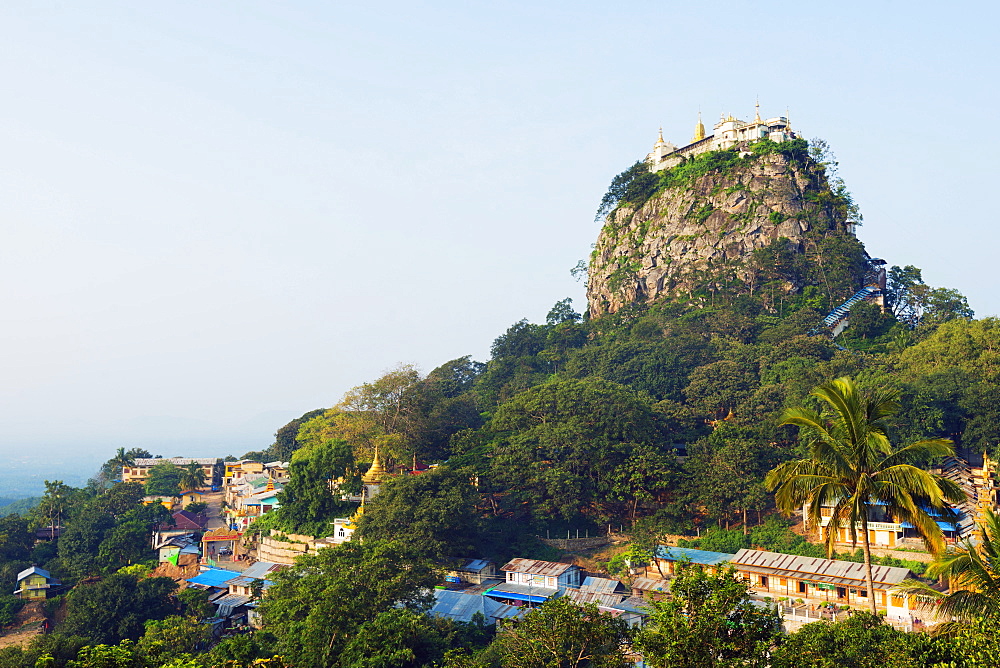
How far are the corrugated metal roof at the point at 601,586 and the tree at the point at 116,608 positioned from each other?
17738 millimetres

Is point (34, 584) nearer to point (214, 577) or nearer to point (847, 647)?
point (214, 577)

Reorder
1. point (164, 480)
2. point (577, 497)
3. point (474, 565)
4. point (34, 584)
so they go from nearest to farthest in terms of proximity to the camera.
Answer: point (474, 565)
point (577, 497)
point (34, 584)
point (164, 480)

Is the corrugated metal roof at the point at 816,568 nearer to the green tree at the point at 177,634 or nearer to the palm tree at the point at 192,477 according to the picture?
the green tree at the point at 177,634

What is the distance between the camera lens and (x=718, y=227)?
6800 centimetres

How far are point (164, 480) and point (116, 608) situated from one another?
2944cm

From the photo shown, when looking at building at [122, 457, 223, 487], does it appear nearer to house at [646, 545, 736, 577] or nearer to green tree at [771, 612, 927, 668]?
house at [646, 545, 736, 577]

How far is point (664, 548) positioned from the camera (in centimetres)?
3622

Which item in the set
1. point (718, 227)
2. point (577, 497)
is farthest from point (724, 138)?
point (577, 497)

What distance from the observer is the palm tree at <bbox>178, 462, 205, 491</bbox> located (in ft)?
200

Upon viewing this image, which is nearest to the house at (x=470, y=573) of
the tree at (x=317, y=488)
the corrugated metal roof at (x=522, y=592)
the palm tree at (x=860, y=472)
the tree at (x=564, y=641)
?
the corrugated metal roof at (x=522, y=592)

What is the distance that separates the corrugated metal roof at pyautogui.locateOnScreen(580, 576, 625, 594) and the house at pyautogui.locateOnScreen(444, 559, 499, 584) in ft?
14.5

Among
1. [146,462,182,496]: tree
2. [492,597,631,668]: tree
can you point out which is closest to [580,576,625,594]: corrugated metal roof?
[492,597,631,668]: tree

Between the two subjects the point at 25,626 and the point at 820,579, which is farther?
the point at 25,626

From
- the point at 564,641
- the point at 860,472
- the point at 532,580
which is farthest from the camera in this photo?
the point at 532,580
